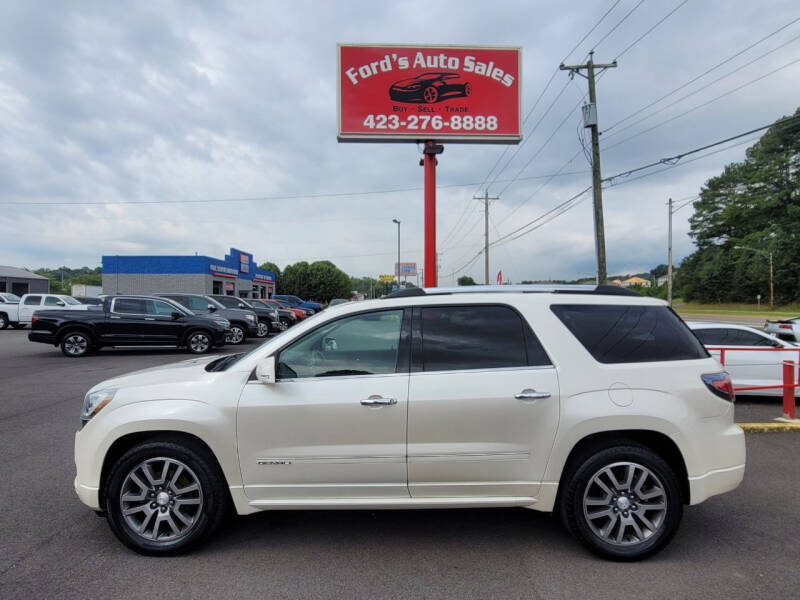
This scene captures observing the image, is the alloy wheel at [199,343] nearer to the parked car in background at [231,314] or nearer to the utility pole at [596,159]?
the parked car in background at [231,314]

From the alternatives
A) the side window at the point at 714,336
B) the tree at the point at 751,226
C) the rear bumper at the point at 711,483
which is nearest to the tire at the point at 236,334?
the side window at the point at 714,336

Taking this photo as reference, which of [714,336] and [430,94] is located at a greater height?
[430,94]

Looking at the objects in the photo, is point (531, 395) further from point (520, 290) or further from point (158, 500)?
point (158, 500)

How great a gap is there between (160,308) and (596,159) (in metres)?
15.4

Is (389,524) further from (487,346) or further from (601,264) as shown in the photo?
(601,264)

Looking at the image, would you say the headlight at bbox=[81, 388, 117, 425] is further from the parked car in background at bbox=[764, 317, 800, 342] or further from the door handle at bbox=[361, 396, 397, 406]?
the parked car in background at bbox=[764, 317, 800, 342]

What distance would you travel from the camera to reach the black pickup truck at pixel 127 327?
14.3m

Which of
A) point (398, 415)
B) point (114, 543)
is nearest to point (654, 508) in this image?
point (398, 415)

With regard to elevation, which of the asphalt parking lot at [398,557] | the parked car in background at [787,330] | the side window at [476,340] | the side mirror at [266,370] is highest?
the side window at [476,340]

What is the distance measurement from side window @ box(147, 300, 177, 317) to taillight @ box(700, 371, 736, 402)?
14587mm

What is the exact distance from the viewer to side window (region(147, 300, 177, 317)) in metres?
14.9

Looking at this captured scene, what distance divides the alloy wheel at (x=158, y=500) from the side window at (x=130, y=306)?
12.9m

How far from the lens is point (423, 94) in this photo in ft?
57.3

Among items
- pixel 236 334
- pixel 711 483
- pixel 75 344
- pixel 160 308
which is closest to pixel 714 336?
pixel 711 483
